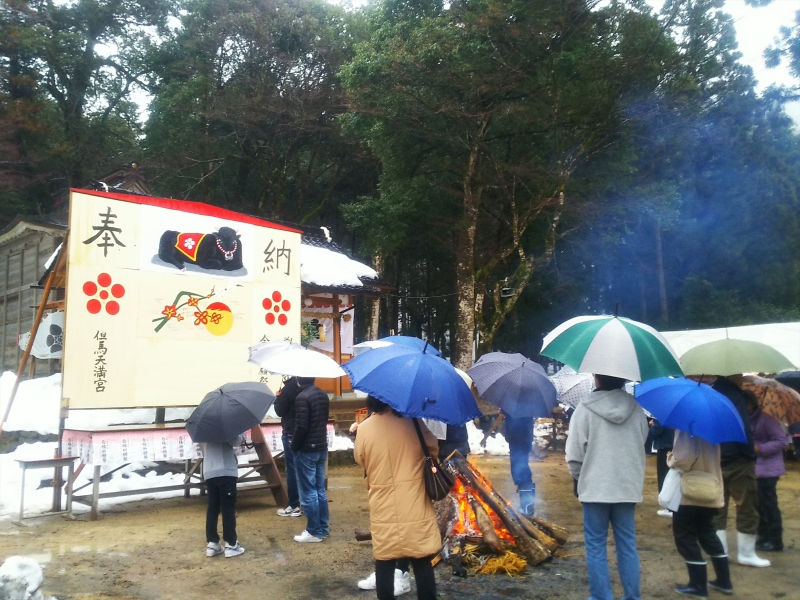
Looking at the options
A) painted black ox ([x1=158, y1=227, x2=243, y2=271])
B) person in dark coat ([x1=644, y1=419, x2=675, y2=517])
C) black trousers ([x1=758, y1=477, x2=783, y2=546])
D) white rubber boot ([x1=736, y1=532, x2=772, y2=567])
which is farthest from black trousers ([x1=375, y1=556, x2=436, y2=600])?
painted black ox ([x1=158, y1=227, x2=243, y2=271])

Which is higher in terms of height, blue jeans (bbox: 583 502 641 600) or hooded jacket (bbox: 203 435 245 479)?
hooded jacket (bbox: 203 435 245 479)

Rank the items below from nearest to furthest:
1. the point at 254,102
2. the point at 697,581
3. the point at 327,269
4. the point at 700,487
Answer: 1. the point at 700,487
2. the point at 697,581
3. the point at 327,269
4. the point at 254,102

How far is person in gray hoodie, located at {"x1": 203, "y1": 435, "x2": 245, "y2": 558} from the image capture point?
6.32 m

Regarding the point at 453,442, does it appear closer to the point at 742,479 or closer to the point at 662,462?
the point at 662,462

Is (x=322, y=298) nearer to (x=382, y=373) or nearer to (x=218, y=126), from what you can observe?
(x=218, y=126)

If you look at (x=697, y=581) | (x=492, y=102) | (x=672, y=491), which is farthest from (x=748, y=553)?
(x=492, y=102)

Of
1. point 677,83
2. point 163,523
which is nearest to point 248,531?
point 163,523

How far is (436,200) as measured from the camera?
20.5 metres

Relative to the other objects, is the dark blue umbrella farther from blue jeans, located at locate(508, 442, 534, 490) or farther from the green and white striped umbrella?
the green and white striped umbrella

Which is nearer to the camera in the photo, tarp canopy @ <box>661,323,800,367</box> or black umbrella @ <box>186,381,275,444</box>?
black umbrella @ <box>186,381,275,444</box>

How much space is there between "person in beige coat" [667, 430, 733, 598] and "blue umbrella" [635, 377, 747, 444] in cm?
37

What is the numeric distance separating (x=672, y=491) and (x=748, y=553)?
1.56m

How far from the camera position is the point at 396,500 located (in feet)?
13.7

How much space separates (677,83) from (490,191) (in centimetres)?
595
